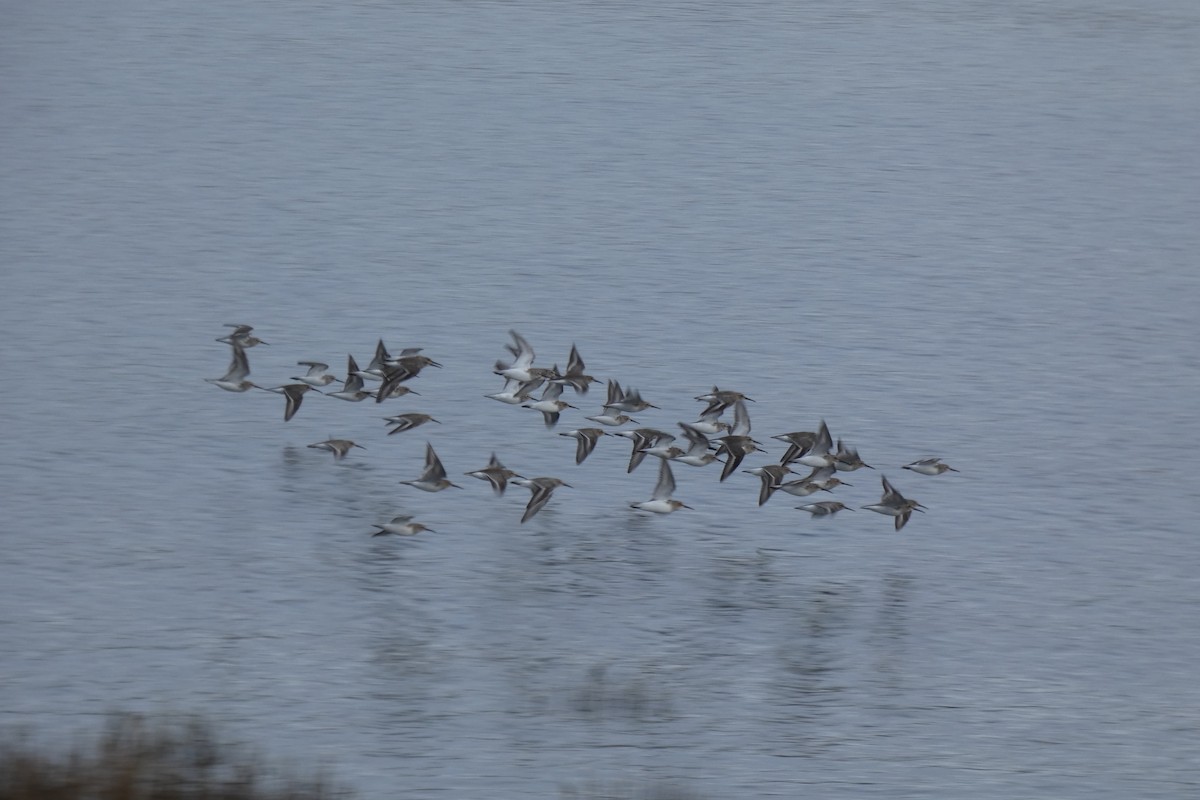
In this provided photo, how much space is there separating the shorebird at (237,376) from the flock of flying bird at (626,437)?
1 cm

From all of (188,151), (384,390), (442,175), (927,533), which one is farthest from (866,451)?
(188,151)

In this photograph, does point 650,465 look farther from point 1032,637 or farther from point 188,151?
point 188,151

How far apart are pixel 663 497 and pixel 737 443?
124 centimetres

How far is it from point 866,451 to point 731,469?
192 inches

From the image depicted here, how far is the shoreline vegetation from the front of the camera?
35.3 ft

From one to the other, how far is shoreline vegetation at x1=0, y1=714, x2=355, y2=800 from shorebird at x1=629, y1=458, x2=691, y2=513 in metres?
7.38

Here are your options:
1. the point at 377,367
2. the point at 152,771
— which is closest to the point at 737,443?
the point at 377,367

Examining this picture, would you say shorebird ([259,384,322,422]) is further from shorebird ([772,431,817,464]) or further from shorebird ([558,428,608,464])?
shorebird ([772,431,817,464])

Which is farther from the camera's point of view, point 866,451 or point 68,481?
point 866,451

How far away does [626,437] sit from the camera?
75.2ft

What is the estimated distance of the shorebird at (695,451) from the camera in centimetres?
2184

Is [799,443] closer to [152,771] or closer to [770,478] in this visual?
[770,478]

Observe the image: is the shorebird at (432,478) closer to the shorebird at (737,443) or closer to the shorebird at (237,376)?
the shorebird at (737,443)

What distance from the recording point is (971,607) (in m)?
20.2
